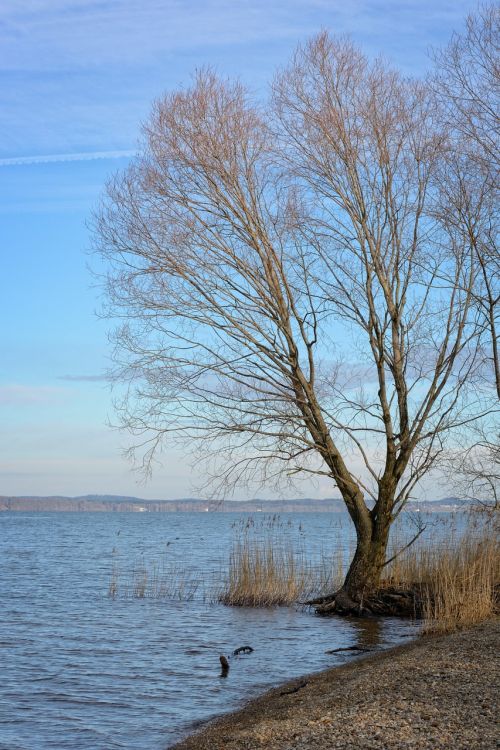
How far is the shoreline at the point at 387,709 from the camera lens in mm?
6215

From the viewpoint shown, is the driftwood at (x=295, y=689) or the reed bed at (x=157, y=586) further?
the reed bed at (x=157, y=586)

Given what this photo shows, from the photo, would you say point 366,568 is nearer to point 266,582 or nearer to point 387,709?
point 266,582

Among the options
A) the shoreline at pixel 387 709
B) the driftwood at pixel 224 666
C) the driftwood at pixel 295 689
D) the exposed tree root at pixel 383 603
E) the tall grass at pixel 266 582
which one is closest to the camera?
the shoreline at pixel 387 709

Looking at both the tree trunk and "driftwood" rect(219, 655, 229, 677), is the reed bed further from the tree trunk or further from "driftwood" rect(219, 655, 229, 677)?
"driftwood" rect(219, 655, 229, 677)

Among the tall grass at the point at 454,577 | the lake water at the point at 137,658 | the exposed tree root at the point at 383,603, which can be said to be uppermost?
the tall grass at the point at 454,577

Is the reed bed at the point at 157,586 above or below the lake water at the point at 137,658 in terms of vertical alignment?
above

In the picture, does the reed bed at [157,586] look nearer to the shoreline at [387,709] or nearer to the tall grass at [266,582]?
the tall grass at [266,582]

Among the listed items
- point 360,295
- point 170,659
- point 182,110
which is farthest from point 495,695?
point 182,110

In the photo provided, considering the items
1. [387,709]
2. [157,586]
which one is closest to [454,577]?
[387,709]

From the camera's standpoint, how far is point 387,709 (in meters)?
7.00

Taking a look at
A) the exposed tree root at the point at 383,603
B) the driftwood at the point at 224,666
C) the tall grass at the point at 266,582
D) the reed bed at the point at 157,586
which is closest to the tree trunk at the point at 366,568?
the exposed tree root at the point at 383,603

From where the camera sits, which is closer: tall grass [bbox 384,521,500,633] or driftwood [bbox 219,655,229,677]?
driftwood [bbox 219,655,229,677]

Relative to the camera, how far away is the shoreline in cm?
621

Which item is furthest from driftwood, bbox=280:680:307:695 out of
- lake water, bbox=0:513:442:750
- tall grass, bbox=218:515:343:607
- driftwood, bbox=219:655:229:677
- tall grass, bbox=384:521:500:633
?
tall grass, bbox=218:515:343:607
